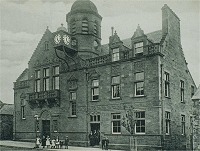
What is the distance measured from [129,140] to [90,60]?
780 centimetres

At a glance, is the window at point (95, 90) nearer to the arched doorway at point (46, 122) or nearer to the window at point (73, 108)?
the window at point (73, 108)

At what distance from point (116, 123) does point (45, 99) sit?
8369 millimetres

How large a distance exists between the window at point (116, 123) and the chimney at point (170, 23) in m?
7.55

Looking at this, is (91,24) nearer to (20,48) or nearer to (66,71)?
(66,71)

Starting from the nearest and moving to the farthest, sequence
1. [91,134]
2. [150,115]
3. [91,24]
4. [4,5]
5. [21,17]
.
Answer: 1. [4,5]
2. [21,17]
3. [150,115]
4. [91,134]
5. [91,24]

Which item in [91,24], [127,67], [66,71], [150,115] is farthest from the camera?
[91,24]

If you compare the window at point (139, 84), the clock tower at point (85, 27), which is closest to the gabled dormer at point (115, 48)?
the window at point (139, 84)

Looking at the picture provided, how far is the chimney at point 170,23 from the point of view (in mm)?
24562

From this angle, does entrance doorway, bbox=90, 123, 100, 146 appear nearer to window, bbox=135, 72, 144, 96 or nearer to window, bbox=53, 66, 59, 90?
window, bbox=135, 72, 144, 96

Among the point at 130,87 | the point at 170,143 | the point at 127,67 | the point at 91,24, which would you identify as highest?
the point at 91,24

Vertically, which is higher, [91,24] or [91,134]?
[91,24]

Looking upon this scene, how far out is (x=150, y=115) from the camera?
2242 cm

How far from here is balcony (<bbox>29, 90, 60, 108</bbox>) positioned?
28.6m

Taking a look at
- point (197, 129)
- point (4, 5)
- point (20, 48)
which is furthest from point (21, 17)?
point (197, 129)
